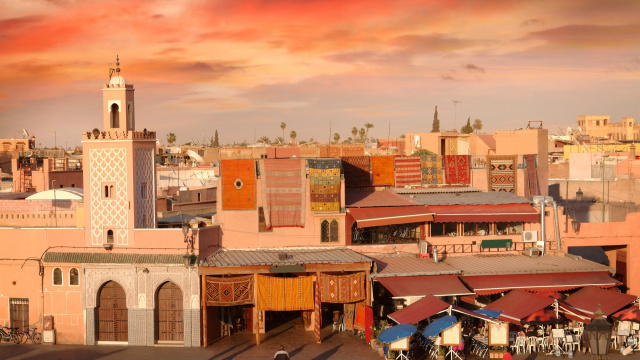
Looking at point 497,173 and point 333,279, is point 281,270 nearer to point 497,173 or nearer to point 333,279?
point 333,279

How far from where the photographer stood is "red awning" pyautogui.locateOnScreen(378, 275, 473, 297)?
75.5 ft

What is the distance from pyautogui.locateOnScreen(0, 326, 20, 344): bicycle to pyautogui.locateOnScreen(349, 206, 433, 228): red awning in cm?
1157

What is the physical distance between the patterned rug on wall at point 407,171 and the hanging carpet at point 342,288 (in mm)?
6883

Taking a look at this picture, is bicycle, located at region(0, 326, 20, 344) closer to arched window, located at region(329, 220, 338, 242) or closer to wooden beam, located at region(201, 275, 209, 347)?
wooden beam, located at region(201, 275, 209, 347)

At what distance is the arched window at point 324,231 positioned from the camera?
25.6 metres

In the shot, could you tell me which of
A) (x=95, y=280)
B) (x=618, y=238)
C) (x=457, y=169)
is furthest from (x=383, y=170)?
(x=95, y=280)

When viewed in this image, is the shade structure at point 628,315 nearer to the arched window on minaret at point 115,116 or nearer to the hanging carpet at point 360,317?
the hanging carpet at point 360,317

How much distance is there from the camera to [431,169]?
3014 cm

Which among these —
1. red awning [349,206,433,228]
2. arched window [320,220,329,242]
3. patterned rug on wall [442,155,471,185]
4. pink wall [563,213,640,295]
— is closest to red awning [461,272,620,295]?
pink wall [563,213,640,295]

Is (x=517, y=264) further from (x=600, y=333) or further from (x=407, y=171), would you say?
(x=600, y=333)

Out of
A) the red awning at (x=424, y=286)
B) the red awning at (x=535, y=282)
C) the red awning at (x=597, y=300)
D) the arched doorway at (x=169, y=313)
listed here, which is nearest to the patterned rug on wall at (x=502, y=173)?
the red awning at (x=535, y=282)

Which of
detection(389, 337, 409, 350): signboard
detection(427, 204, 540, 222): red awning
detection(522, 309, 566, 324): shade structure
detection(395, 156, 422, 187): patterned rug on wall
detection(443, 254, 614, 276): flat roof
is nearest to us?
detection(389, 337, 409, 350): signboard

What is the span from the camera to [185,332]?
910 inches

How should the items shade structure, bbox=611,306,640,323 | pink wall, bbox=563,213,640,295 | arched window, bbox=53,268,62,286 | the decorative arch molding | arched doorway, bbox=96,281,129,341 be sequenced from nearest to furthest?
shade structure, bbox=611,306,640,323, the decorative arch molding, arched doorway, bbox=96,281,129,341, arched window, bbox=53,268,62,286, pink wall, bbox=563,213,640,295
